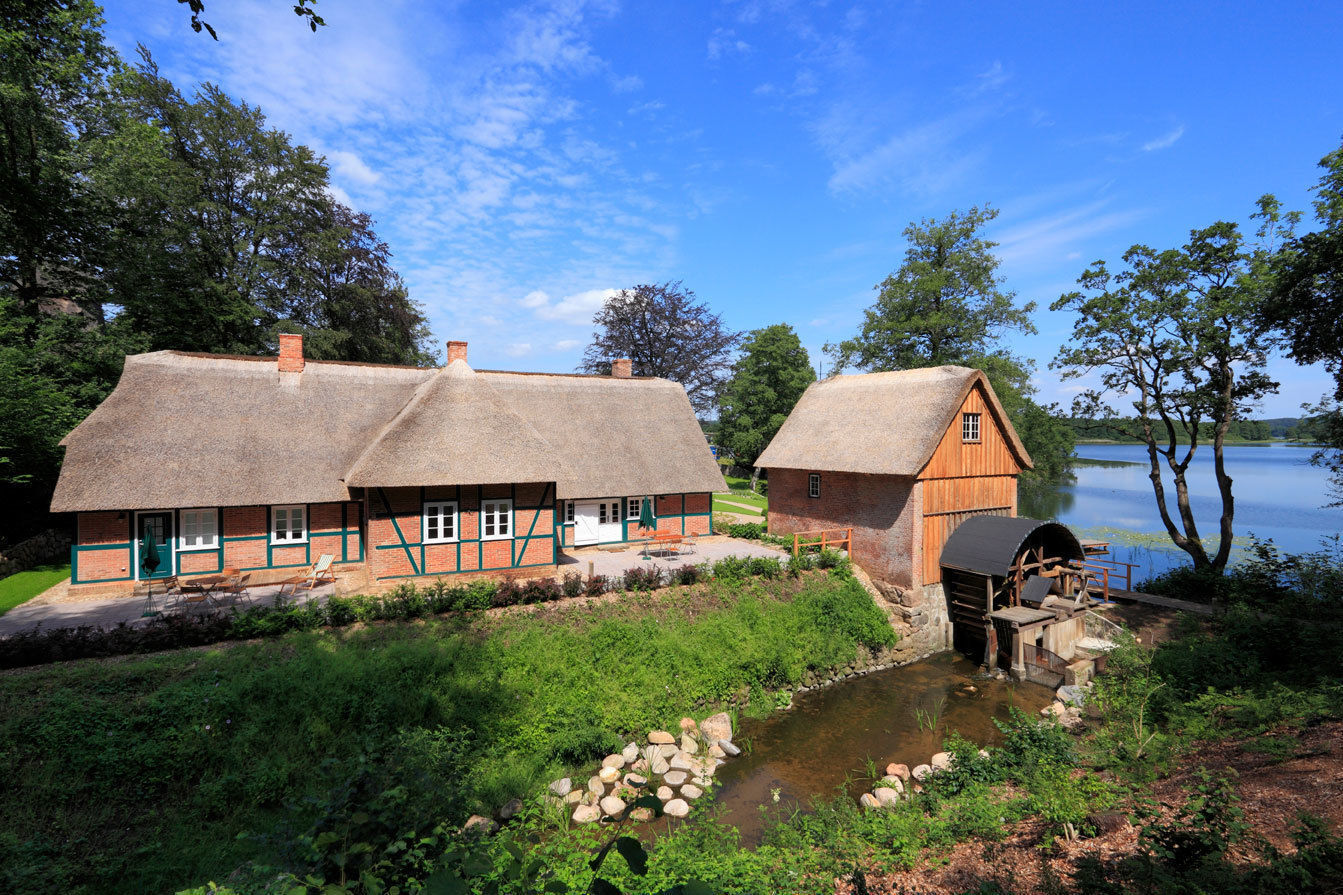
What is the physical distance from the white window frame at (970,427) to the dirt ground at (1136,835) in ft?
34.2

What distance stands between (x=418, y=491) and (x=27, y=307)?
1597 centimetres

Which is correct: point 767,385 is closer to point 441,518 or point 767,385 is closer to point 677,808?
point 441,518

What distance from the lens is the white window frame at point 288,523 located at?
15.1m

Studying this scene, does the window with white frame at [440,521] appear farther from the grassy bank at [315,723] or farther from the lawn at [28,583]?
the lawn at [28,583]

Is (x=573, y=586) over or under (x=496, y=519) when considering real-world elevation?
under

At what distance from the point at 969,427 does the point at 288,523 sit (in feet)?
65.0

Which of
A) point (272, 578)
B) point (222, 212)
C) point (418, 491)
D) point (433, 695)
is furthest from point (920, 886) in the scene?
point (222, 212)

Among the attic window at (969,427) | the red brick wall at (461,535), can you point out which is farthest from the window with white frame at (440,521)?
the attic window at (969,427)

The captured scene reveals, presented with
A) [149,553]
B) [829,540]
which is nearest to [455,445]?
[149,553]

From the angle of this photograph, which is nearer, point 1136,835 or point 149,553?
point 1136,835

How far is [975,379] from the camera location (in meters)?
17.1

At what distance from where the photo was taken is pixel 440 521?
1462cm

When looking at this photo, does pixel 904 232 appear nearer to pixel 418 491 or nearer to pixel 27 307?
pixel 418 491

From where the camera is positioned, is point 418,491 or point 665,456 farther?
point 665,456
